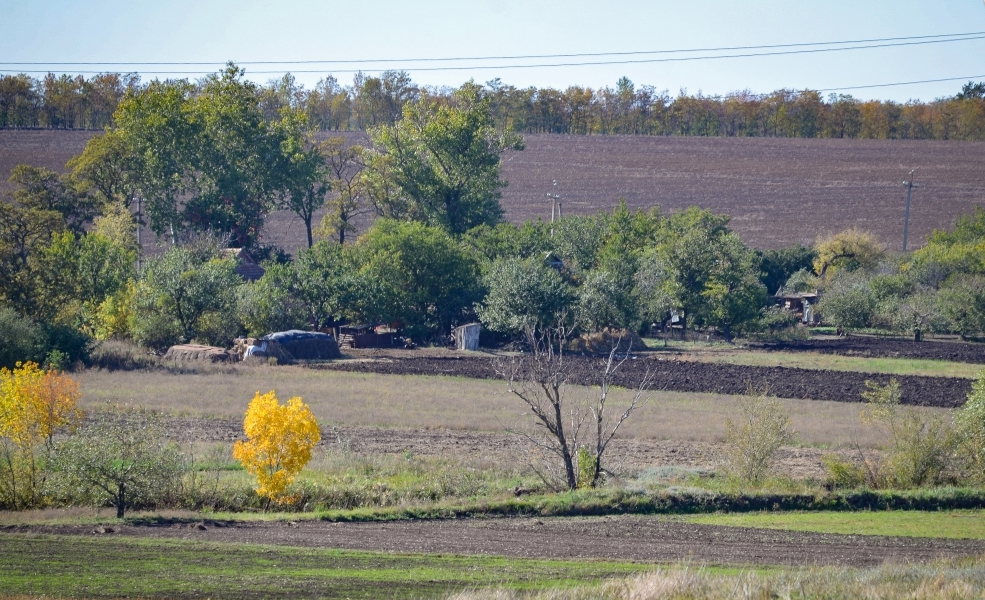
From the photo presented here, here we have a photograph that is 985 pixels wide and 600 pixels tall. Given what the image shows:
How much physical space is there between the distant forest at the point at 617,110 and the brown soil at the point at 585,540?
101370 mm

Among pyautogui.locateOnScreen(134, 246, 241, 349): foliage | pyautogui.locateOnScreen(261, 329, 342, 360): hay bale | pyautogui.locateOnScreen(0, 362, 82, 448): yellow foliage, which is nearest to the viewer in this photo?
pyautogui.locateOnScreen(0, 362, 82, 448): yellow foliage

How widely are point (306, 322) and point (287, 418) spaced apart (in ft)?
112

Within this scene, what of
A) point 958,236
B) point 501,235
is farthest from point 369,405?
point 958,236

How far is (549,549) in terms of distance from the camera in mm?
15125

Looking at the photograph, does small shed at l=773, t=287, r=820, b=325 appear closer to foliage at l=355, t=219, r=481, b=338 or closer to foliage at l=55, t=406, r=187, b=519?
foliage at l=355, t=219, r=481, b=338

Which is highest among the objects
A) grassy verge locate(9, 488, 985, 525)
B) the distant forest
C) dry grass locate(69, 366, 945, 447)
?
the distant forest

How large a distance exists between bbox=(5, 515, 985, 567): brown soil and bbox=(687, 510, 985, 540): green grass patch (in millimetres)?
661

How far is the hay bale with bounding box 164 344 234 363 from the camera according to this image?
136 ft

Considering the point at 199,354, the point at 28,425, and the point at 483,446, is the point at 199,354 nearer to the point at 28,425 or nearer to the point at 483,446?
the point at 483,446

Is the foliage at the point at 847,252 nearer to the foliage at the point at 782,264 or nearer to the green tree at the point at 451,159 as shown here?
the foliage at the point at 782,264

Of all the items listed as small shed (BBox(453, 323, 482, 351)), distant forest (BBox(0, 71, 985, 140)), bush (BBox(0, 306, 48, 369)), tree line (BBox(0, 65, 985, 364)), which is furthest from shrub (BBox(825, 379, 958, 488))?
distant forest (BBox(0, 71, 985, 140))

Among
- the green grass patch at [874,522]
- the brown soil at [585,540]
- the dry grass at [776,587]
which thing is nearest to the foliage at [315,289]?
the brown soil at [585,540]

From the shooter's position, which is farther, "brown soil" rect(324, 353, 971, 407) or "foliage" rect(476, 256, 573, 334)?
"foliage" rect(476, 256, 573, 334)

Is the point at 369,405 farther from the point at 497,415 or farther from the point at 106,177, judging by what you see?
the point at 106,177
